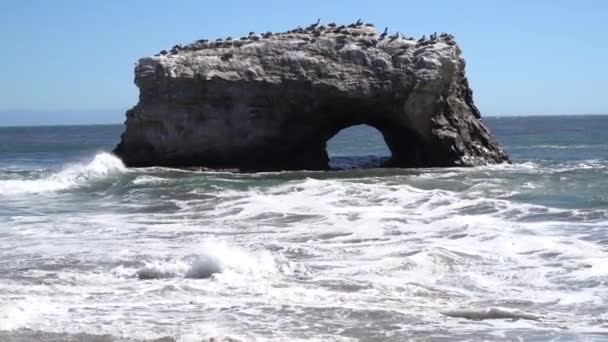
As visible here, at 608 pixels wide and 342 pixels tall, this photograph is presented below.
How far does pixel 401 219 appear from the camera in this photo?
55.5 feet

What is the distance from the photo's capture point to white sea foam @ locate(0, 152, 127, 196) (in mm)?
25891

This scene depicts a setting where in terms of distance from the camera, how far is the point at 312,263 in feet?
40.9

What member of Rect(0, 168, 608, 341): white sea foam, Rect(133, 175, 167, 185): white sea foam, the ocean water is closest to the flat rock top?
Rect(133, 175, 167, 185): white sea foam

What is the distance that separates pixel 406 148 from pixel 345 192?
32.7 ft

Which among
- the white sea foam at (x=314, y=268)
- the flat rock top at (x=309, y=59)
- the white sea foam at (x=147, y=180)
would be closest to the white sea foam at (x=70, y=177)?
the white sea foam at (x=147, y=180)

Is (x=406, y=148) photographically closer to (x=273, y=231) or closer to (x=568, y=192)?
(x=568, y=192)

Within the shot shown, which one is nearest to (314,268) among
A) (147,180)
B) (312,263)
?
(312,263)

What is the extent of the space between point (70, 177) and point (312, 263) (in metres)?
17.9

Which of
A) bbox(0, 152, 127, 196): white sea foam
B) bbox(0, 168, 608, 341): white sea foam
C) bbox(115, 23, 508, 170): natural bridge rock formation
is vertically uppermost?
bbox(115, 23, 508, 170): natural bridge rock formation

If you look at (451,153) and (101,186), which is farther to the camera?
(451,153)

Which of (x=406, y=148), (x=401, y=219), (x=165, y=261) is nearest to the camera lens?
(x=165, y=261)

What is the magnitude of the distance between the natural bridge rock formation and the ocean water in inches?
200

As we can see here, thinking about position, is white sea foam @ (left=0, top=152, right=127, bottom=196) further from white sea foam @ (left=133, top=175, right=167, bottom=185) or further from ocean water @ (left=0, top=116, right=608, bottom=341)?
ocean water @ (left=0, top=116, right=608, bottom=341)

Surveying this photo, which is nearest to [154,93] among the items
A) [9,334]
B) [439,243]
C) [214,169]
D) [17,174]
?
[214,169]
